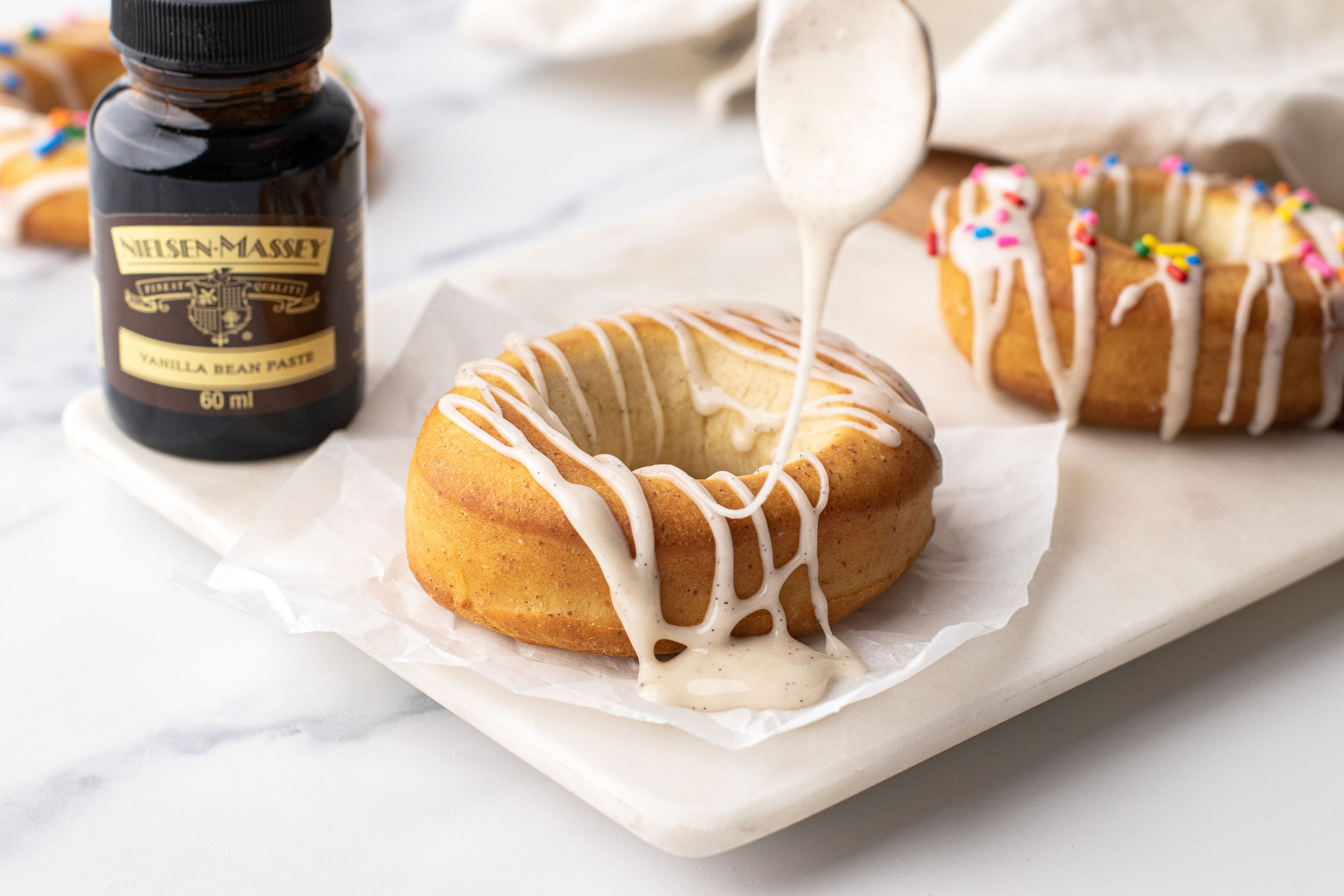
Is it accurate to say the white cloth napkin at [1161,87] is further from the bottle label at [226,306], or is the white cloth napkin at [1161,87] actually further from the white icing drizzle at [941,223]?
the bottle label at [226,306]

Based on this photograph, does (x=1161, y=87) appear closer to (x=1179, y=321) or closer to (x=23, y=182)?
(x=1179, y=321)

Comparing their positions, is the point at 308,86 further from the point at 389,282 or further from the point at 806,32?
the point at 389,282

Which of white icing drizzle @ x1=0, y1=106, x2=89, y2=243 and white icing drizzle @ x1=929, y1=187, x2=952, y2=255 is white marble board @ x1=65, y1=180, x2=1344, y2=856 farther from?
white icing drizzle @ x1=0, y1=106, x2=89, y2=243

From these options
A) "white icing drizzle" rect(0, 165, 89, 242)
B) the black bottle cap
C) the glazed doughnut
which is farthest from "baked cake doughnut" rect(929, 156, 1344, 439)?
"white icing drizzle" rect(0, 165, 89, 242)

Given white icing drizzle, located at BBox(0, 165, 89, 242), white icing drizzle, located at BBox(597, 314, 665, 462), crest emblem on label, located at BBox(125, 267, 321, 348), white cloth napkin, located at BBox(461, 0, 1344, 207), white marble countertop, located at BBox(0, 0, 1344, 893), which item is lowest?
white marble countertop, located at BBox(0, 0, 1344, 893)

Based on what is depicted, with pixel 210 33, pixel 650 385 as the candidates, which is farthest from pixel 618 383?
pixel 210 33

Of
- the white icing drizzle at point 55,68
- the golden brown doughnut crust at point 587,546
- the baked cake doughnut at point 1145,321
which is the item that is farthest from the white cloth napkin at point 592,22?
the golden brown doughnut crust at point 587,546

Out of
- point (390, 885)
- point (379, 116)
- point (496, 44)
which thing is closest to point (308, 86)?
point (390, 885)
